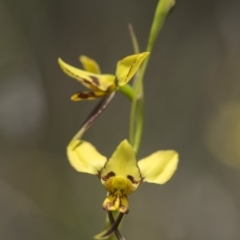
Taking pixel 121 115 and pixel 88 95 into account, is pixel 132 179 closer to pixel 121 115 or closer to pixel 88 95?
pixel 88 95

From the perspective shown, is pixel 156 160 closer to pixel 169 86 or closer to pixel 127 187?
pixel 127 187

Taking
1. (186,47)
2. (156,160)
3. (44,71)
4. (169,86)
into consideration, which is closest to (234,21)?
(186,47)

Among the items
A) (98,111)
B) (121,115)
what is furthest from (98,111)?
(121,115)

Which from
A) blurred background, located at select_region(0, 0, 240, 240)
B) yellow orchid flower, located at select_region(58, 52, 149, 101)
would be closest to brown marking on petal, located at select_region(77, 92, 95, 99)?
yellow orchid flower, located at select_region(58, 52, 149, 101)

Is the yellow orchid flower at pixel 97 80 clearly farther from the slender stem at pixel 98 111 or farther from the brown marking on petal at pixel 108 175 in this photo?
the brown marking on petal at pixel 108 175

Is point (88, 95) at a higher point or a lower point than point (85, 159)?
higher

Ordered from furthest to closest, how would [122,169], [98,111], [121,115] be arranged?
[121,115]
[98,111]
[122,169]
